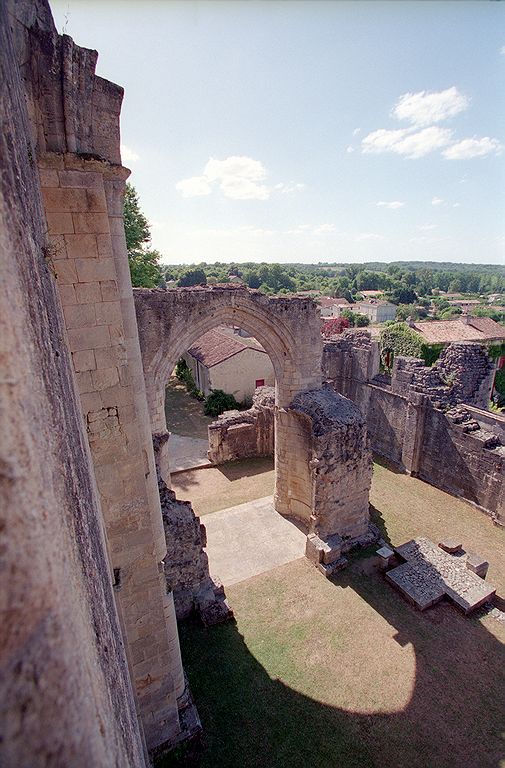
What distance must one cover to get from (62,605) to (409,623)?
829cm

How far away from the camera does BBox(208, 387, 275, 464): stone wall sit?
527 inches

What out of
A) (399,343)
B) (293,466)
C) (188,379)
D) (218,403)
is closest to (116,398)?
(293,466)

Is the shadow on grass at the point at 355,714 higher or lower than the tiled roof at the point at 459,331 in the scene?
lower

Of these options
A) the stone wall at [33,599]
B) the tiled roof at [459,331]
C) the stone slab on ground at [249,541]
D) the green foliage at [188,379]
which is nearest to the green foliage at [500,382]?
the tiled roof at [459,331]

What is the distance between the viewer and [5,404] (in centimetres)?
77

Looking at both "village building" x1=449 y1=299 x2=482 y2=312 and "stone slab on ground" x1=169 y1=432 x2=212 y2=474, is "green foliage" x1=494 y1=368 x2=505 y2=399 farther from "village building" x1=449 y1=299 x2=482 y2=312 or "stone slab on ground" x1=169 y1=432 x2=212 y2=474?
"village building" x1=449 y1=299 x2=482 y2=312

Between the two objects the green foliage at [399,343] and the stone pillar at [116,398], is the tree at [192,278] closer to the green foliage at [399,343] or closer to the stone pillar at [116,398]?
the green foliage at [399,343]

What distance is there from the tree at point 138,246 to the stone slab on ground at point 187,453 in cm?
733

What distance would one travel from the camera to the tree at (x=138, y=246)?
17.6 metres

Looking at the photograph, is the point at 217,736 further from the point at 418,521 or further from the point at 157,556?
the point at 418,521

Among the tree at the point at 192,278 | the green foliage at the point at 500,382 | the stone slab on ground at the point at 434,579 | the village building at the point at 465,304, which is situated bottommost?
the village building at the point at 465,304

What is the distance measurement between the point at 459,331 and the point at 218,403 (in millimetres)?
18143

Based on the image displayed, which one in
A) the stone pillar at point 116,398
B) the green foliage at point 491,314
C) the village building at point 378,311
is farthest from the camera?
the village building at point 378,311

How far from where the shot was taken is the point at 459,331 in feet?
86.8
